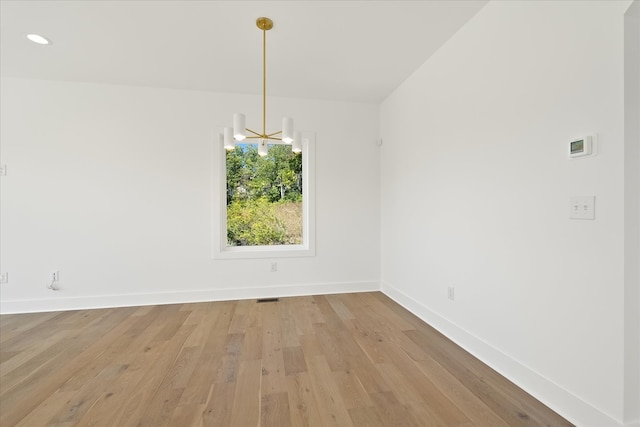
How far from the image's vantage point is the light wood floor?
156cm

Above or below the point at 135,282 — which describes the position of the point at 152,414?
below

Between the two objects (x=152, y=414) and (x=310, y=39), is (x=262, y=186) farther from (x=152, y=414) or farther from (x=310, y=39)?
(x=152, y=414)

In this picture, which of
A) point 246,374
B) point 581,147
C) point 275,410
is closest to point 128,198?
point 246,374

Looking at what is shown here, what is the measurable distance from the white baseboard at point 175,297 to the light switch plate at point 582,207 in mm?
2760

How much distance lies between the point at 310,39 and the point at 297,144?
103 centimetres

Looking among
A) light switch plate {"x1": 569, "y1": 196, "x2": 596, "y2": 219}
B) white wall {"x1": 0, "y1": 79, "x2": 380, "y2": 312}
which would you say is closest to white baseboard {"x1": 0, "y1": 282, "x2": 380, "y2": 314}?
white wall {"x1": 0, "y1": 79, "x2": 380, "y2": 312}

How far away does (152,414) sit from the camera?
1.57 m

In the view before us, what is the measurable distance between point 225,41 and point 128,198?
2232 mm

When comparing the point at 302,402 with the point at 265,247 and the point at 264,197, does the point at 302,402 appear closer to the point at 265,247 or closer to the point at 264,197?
the point at 265,247

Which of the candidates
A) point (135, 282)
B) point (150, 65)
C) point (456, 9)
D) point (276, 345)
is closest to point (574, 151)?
point (456, 9)

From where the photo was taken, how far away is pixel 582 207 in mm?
Result: 1450

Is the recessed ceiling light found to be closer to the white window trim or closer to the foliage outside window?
the white window trim

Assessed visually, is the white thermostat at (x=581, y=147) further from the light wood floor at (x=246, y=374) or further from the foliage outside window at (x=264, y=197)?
the foliage outside window at (x=264, y=197)

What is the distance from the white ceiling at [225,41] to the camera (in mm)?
2107
